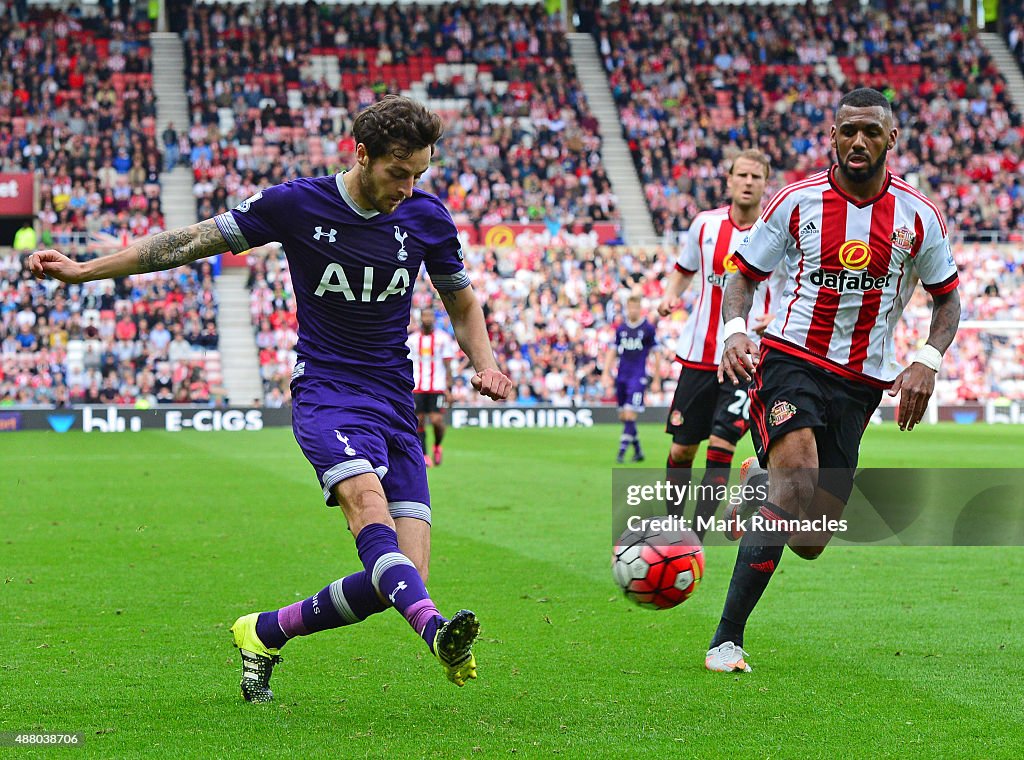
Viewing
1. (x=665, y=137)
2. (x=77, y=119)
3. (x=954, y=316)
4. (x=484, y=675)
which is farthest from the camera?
(x=665, y=137)

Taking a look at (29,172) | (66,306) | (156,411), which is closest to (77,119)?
(29,172)

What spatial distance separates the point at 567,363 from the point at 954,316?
83.6 ft

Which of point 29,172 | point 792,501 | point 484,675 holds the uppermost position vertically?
point 29,172

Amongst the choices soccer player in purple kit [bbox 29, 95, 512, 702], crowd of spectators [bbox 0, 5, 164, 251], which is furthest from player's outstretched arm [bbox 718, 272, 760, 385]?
crowd of spectators [bbox 0, 5, 164, 251]

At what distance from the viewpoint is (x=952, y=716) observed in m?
4.97

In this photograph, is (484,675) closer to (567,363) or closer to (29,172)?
(567,363)

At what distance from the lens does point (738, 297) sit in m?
6.17

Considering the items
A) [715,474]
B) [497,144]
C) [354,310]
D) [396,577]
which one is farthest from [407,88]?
[396,577]

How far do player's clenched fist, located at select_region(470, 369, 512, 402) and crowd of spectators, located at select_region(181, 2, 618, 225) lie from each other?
94.6ft

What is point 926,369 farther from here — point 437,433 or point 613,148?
point 613,148

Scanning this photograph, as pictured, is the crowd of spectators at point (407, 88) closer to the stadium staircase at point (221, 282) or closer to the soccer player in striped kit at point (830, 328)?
the stadium staircase at point (221, 282)

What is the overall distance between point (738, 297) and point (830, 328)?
44 centimetres

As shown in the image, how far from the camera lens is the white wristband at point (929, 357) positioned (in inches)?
232

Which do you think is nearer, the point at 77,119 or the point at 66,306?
the point at 66,306
